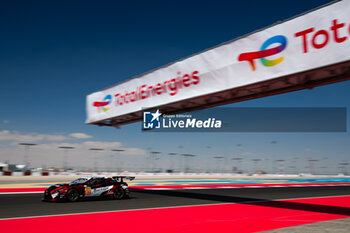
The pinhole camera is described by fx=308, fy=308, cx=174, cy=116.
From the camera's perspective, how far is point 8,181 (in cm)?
2569

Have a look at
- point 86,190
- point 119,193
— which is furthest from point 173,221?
point 119,193

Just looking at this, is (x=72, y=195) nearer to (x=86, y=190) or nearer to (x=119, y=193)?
(x=86, y=190)

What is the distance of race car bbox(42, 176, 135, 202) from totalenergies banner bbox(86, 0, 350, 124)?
159 inches

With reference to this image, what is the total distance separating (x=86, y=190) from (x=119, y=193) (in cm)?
183

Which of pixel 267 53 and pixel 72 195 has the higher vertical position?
pixel 267 53

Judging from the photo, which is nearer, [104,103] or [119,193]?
[119,193]

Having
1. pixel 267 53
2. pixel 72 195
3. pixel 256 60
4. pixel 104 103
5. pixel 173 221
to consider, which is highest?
pixel 267 53

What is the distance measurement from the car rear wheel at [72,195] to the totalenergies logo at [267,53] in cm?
907

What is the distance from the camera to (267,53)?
897 centimetres

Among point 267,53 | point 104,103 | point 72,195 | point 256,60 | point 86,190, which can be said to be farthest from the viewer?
point 104,103

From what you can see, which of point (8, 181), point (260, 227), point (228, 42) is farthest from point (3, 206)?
point (8, 181)

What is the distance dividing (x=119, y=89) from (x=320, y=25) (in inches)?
361

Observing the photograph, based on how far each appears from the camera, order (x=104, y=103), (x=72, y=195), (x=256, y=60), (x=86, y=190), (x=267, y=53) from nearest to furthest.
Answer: (x=267, y=53) → (x=256, y=60) → (x=72, y=195) → (x=86, y=190) → (x=104, y=103)

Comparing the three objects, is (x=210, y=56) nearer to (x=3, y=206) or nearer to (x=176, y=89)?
(x=176, y=89)
